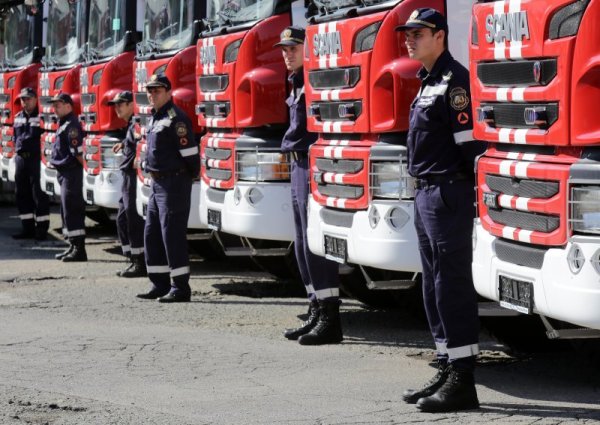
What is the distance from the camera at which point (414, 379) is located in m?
7.50

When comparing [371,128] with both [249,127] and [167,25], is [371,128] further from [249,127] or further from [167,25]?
[167,25]

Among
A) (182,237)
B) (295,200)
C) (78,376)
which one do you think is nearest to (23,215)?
(182,237)

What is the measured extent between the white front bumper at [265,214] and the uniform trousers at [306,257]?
79 cm

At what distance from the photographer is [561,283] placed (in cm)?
605

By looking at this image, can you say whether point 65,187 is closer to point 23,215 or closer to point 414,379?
point 23,215

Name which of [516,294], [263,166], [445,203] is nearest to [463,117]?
[445,203]

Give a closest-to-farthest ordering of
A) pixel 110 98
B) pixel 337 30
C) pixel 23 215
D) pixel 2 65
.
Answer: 1. pixel 337 30
2. pixel 110 98
3. pixel 23 215
4. pixel 2 65

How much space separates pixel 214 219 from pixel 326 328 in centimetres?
241

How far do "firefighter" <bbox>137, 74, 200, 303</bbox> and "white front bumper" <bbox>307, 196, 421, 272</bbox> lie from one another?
2566 mm

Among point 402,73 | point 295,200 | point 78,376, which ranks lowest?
point 78,376

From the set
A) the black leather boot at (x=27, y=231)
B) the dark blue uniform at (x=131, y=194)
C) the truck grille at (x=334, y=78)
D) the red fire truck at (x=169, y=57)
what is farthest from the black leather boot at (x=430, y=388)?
the black leather boot at (x=27, y=231)

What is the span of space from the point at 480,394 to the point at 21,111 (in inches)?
459

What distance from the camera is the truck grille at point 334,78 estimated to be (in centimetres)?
861

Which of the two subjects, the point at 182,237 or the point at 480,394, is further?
the point at 182,237
